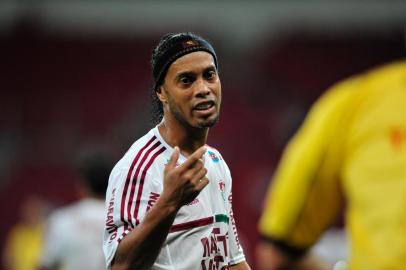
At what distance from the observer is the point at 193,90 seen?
14.0ft

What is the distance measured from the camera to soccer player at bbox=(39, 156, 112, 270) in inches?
278

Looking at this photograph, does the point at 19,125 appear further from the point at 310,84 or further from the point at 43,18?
the point at 310,84

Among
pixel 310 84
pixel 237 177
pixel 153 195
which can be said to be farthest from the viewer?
pixel 310 84

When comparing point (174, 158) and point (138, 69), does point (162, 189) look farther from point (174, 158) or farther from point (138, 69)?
point (138, 69)

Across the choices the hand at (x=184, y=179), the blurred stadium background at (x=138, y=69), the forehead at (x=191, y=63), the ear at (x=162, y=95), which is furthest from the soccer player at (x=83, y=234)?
the blurred stadium background at (x=138, y=69)

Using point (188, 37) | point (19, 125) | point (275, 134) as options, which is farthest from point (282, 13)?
point (188, 37)

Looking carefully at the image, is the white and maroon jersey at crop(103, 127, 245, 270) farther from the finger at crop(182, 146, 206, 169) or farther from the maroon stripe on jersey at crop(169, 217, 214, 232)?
the finger at crop(182, 146, 206, 169)

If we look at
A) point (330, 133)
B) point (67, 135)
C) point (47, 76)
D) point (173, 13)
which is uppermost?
point (173, 13)

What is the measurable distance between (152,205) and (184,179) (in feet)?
1.50

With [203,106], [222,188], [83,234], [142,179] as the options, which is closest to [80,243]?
[83,234]

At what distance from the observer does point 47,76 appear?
21.0 metres

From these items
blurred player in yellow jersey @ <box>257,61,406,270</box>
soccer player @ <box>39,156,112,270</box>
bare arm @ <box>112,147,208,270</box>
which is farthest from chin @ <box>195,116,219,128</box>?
soccer player @ <box>39,156,112,270</box>

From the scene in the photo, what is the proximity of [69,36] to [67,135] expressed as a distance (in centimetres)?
265

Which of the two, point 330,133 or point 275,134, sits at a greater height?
point 275,134
